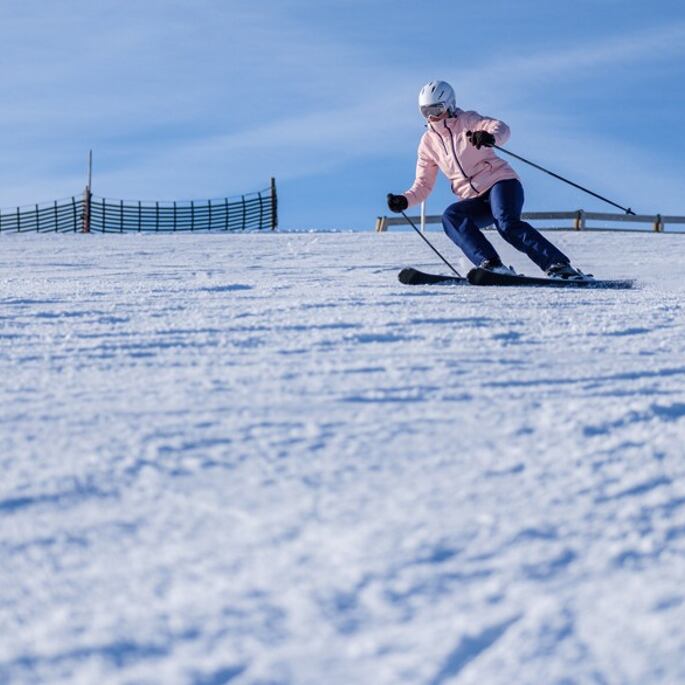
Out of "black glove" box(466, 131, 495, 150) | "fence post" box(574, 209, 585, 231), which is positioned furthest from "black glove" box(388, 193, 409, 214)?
"fence post" box(574, 209, 585, 231)

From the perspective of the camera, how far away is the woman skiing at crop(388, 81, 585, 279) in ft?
20.1

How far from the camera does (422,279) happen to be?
600 centimetres

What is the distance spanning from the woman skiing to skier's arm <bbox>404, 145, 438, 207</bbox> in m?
0.17

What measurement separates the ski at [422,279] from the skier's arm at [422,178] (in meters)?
0.79

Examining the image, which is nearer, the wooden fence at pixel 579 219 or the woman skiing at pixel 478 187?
the woman skiing at pixel 478 187

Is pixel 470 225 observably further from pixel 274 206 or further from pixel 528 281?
pixel 274 206

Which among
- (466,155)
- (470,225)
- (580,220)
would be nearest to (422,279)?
(470,225)

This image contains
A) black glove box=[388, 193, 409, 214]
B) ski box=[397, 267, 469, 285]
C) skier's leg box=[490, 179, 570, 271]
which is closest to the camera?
ski box=[397, 267, 469, 285]

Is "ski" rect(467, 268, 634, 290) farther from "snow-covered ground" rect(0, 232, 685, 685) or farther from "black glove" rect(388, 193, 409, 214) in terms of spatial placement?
"snow-covered ground" rect(0, 232, 685, 685)

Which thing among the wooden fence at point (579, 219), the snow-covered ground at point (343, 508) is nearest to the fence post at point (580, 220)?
the wooden fence at point (579, 219)

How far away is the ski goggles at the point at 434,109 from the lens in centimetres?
619

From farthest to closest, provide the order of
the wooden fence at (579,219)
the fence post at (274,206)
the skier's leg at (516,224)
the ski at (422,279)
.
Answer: the fence post at (274,206) → the wooden fence at (579,219) → the skier's leg at (516,224) → the ski at (422,279)

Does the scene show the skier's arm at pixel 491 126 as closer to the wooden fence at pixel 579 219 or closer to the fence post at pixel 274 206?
the wooden fence at pixel 579 219

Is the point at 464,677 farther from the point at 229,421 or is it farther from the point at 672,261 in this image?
the point at 672,261
